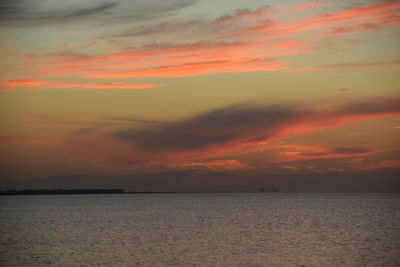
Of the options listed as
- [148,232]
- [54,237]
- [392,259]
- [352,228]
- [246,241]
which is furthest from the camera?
[352,228]

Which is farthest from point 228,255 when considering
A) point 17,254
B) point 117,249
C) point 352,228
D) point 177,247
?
point 352,228

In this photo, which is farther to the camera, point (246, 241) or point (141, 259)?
point (246, 241)

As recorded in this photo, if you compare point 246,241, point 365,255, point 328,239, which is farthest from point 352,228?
point 365,255

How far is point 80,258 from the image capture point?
53781mm

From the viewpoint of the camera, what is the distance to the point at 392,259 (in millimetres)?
51781

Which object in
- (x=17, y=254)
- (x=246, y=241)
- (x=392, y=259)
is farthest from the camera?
(x=246, y=241)

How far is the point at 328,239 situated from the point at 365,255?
14.4 metres

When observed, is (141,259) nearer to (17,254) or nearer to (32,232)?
(17,254)

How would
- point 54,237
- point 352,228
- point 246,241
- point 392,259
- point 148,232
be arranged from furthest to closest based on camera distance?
point 352,228, point 148,232, point 54,237, point 246,241, point 392,259

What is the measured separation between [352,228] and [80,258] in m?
50.0

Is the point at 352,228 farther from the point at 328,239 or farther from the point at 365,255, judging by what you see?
the point at 365,255

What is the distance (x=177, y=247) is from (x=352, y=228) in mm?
38138

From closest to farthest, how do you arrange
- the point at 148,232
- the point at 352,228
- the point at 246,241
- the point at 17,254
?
the point at 17,254
the point at 246,241
the point at 148,232
the point at 352,228

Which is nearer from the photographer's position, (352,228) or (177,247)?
(177,247)
